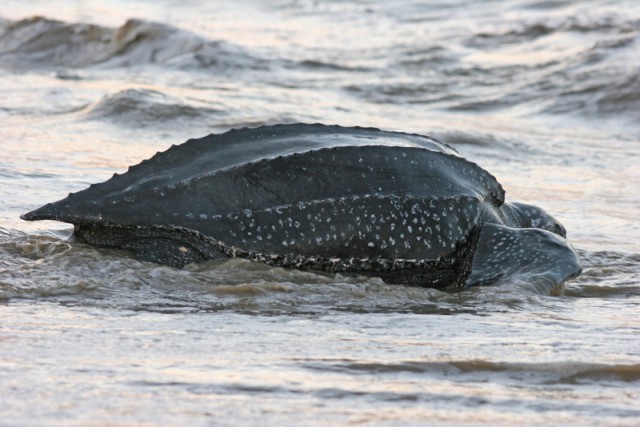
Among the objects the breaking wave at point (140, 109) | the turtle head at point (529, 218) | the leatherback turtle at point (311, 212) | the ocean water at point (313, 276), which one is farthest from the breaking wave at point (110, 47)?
the leatherback turtle at point (311, 212)

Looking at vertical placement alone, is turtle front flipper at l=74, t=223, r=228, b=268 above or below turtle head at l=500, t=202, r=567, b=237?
below

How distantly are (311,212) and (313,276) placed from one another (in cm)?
25

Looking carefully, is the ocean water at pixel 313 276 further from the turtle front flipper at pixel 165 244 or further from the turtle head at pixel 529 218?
the turtle head at pixel 529 218

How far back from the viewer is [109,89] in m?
10.4

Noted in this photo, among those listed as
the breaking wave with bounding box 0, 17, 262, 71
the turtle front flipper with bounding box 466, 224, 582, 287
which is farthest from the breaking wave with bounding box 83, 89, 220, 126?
the turtle front flipper with bounding box 466, 224, 582, 287

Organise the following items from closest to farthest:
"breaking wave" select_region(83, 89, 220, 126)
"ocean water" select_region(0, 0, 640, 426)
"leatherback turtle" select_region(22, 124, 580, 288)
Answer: "ocean water" select_region(0, 0, 640, 426) < "leatherback turtle" select_region(22, 124, 580, 288) < "breaking wave" select_region(83, 89, 220, 126)

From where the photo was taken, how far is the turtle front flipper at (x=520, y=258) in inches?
169

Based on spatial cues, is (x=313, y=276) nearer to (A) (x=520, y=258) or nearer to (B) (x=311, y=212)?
(B) (x=311, y=212)

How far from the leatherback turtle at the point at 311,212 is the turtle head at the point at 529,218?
1.33 ft

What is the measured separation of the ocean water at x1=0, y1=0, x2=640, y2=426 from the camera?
271 centimetres

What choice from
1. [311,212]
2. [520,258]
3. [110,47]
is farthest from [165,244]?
[110,47]

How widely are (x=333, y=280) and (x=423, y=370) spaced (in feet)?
3.75

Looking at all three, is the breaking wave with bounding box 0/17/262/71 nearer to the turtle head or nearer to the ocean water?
the ocean water

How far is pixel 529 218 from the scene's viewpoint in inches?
194
